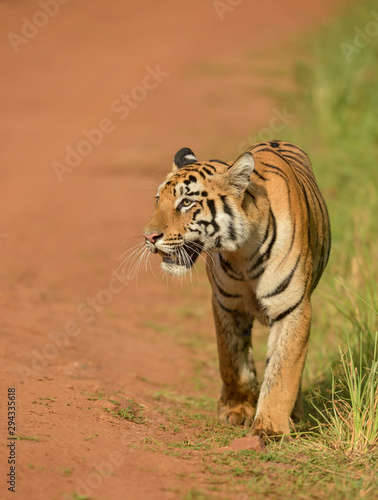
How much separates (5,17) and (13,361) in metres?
13.8

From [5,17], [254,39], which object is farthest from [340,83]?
[5,17]

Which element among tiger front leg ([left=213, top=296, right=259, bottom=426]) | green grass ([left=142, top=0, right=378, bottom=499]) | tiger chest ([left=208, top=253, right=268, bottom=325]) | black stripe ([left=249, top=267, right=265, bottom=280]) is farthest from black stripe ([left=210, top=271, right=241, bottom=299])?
green grass ([left=142, top=0, right=378, bottom=499])

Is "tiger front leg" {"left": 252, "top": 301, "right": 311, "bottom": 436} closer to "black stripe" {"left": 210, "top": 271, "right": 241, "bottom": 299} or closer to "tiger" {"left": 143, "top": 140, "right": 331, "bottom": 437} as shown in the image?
"tiger" {"left": 143, "top": 140, "right": 331, "bottom": 437}

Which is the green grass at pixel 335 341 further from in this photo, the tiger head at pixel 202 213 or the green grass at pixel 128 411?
the tiger head at pixel 202 213

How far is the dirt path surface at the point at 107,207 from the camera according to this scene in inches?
163

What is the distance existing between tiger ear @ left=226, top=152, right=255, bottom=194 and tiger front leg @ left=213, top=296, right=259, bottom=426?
0.92m

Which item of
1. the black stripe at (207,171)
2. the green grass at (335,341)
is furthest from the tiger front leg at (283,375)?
the black stripe at (207,171)

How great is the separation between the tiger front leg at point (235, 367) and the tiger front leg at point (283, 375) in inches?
19.9

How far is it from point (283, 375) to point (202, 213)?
104 centimetres

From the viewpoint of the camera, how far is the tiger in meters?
4.46

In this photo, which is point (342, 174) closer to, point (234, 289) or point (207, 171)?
point (234, 289)

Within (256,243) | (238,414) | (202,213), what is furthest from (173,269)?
(238,414)

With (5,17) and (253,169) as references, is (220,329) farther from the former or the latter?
(5,17)

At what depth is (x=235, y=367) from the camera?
16.9ft
